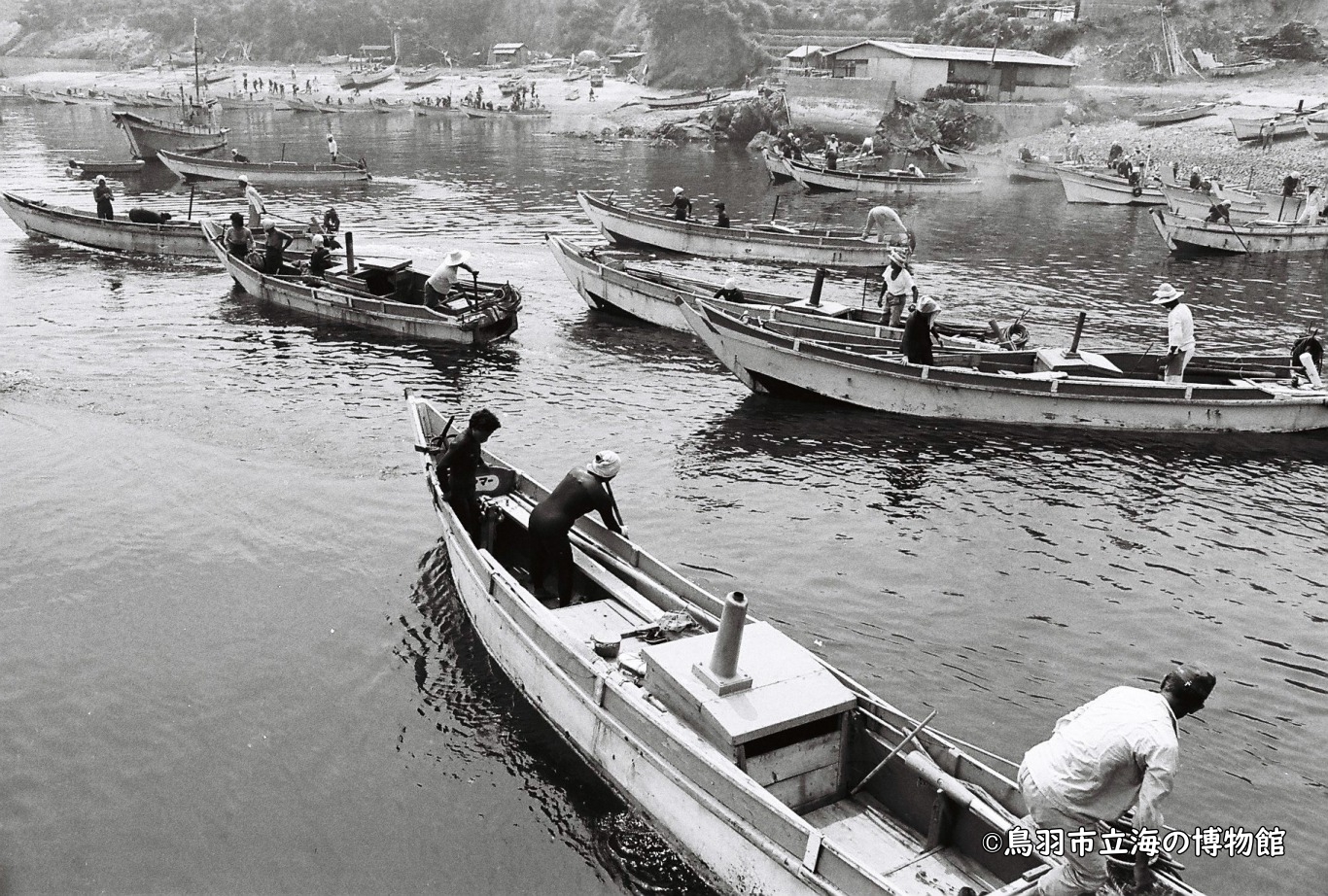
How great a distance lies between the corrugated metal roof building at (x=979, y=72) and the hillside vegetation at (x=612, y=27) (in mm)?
6904

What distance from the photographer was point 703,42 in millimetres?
91125

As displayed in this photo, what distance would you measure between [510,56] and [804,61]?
194 ft

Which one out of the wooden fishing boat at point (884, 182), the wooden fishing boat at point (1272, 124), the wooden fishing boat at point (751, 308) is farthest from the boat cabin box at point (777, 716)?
the wooden fishing boat at point (1272, 124)

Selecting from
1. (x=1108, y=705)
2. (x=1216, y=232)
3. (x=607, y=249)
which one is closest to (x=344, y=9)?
(x=607, y=249)

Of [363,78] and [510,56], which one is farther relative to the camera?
[510,56]

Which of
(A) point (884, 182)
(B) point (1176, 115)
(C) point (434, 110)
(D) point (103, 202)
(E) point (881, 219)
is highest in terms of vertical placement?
(C) point (434, 110)

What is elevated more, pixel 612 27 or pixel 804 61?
pixel 612 27

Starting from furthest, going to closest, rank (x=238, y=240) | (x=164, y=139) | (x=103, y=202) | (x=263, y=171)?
(x=164, y=139) < (x=263, y=171) < (x=103, y=202) < (x=238, y=240)

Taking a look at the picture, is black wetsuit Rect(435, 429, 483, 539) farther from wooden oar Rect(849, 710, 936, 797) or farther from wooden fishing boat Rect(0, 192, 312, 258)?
wooden fishing boat Rect(0, 192, 312, 258)

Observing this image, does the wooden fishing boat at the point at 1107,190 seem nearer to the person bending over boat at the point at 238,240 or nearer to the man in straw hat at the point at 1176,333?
the man in straw hat at the point at 1176,333

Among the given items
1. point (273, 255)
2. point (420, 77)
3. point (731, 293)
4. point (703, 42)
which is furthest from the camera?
point (420, 77)

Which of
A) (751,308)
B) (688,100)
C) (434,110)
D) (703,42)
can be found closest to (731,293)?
(751,308)

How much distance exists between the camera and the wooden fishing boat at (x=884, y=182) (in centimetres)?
4991

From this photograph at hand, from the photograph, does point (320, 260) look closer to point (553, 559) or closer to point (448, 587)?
point (448, 587)
